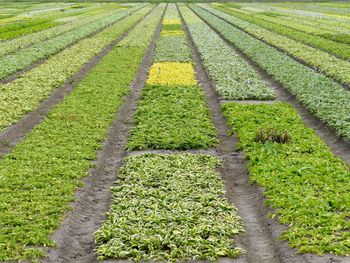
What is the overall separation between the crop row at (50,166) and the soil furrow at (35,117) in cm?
45

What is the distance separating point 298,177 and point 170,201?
327 cm

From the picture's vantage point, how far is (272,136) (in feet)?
53.0

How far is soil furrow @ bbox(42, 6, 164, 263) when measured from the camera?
1035 cm

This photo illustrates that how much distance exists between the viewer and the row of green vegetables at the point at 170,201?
33.8ft

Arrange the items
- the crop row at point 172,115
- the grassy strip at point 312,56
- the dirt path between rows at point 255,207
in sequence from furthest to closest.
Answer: the grassy strip at point 312,56, the crop row at point 172,115, the dirt path between rows at point 255,207

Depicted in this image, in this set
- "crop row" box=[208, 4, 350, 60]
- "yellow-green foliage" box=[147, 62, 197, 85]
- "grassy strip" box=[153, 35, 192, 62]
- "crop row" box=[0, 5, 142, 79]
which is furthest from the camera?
"crop row" box=[208, 4, 350, 60]

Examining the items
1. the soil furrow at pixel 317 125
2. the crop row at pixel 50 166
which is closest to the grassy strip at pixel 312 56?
the soil furrow at pixel 317 125

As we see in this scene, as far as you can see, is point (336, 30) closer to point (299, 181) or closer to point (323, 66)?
point (323, 66)

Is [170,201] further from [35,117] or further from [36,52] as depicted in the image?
[36,52]

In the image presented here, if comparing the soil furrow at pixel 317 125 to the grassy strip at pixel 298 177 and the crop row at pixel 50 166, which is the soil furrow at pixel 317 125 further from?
the crop row at pixel 50 166

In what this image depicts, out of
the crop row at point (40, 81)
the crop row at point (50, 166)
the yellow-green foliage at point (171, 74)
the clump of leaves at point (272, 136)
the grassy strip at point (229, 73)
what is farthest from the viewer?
the yellow-green foliage at point (171, 74)

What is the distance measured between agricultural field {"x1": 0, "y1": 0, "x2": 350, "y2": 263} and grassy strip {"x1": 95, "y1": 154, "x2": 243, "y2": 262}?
1.3 inches

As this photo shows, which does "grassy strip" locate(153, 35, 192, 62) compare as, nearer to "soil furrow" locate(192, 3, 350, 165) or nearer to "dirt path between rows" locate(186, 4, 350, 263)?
"soil furrow" locate(192, 3, 350, 165)

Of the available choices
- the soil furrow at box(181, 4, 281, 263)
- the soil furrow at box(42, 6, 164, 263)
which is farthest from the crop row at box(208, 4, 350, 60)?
the soil furrow at box(42, 6, 164, 263)
